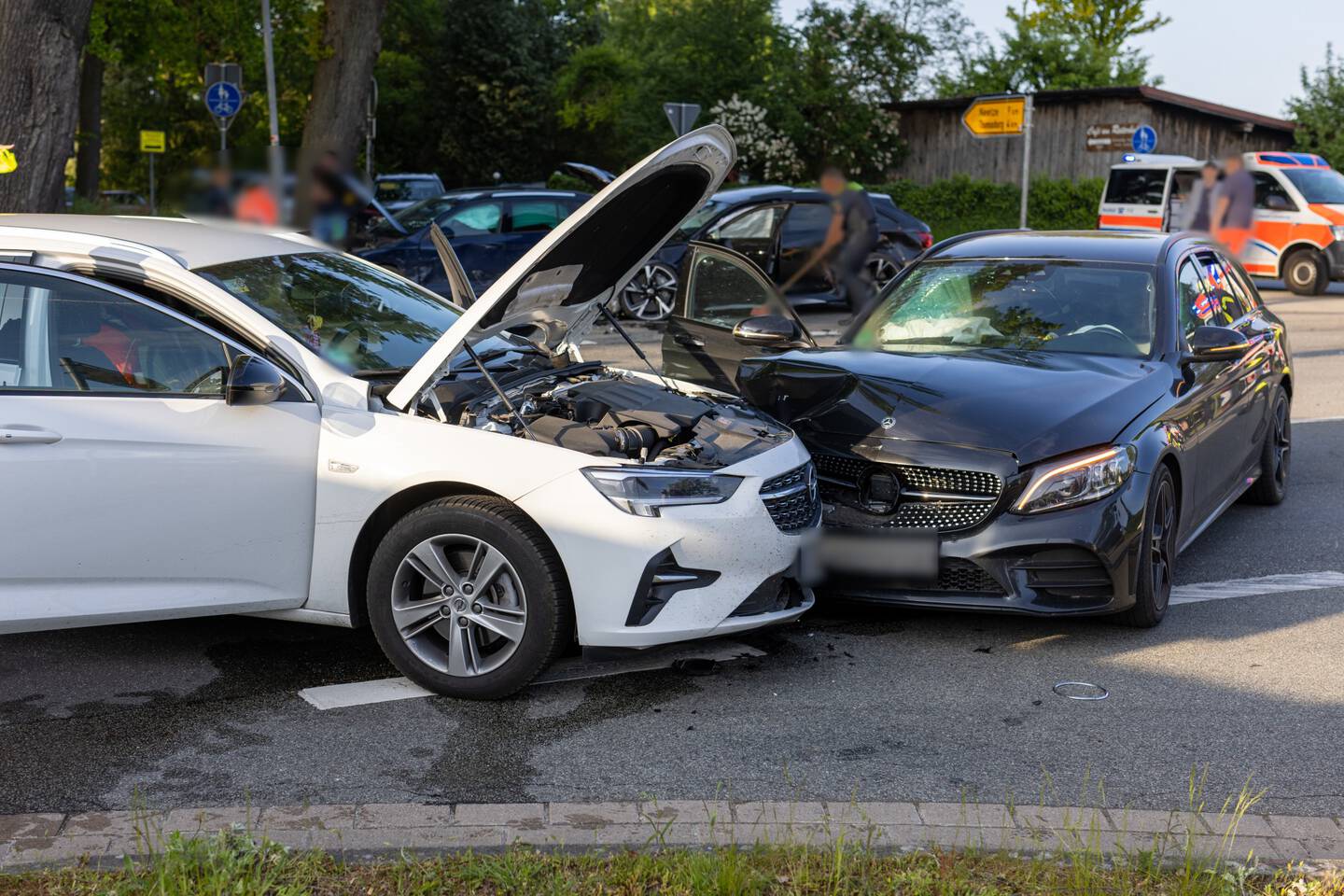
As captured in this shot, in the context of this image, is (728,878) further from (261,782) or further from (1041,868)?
(261,782)

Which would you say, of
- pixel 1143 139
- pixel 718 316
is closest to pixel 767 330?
pixel 718 316

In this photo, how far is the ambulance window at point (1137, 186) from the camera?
79.3 ft

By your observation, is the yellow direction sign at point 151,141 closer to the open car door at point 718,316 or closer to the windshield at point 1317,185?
the windshield at point 1317,185

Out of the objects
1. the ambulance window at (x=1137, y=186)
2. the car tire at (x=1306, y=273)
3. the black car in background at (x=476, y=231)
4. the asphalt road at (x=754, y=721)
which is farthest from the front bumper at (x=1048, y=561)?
the ambulance window at (x=1137, y=186)

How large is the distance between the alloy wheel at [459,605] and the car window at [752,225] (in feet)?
43.8

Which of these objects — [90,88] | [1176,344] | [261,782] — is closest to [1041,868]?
[261,782]

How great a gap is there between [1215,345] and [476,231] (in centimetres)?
1261

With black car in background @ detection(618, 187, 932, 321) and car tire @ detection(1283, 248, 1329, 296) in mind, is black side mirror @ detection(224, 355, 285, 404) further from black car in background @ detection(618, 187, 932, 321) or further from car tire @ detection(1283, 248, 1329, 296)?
car tire @ detection(1283, 248, 1329, 296)

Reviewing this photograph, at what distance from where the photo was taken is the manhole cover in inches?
189

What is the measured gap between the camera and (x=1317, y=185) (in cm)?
2228

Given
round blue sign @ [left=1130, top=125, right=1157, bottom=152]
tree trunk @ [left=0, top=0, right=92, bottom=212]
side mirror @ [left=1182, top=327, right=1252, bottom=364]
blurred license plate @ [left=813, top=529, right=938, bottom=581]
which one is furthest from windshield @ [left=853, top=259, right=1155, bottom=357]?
round blue sign @ [left=1130, top=125, right=1157, bottom=152]

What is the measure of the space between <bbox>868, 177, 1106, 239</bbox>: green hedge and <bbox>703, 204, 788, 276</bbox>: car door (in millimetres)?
13750

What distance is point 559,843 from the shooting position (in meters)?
3.55

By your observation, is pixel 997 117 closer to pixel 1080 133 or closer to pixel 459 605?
pixel 1080 133
